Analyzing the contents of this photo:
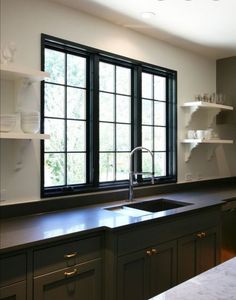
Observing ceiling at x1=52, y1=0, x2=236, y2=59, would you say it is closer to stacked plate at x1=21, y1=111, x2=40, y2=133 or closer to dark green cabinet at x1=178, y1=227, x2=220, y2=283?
stacked plate at x1=21, y1=111, x2=40, y2=133

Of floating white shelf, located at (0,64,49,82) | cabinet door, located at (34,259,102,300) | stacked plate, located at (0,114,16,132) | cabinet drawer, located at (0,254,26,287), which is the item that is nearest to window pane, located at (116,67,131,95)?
floating white shelf, located at (0,64,49,82)

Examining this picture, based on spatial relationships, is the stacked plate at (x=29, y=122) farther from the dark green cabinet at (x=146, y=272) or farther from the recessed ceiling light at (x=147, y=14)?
the recessed ceiling light at (x=147, y=14)

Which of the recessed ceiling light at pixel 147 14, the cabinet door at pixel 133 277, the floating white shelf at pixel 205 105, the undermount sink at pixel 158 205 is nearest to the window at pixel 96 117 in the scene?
the floating white shelf at pixel 205 105

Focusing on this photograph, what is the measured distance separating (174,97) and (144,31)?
0.83 m

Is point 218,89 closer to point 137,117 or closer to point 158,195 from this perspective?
point 137,117

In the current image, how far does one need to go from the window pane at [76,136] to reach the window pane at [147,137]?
776mm

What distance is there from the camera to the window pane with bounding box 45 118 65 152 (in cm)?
247

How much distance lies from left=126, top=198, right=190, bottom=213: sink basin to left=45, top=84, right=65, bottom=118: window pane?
103cm

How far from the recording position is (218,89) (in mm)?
4145

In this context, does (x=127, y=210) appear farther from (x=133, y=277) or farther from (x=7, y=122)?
(x=7, y=122)

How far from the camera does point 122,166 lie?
304 centimetres

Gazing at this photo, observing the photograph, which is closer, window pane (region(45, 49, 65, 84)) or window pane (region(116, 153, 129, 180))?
window pane (region(45, 49, 65, 84))

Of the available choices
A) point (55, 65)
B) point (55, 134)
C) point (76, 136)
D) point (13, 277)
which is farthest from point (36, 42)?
point (13, 277)

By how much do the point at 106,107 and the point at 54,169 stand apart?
2.59 feet
